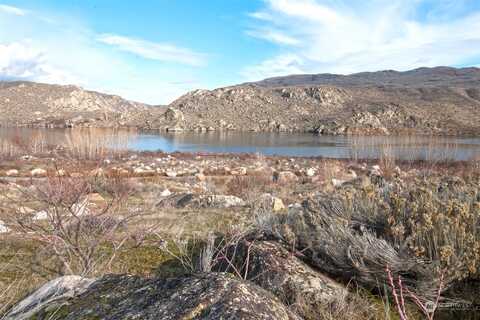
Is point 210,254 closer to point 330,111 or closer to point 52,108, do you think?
point 330,111

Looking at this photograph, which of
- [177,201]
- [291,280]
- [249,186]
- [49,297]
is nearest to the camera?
[49,297]

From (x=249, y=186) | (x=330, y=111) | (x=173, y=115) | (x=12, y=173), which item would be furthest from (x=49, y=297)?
(x=330, y=111)

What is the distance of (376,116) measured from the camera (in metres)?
94.2

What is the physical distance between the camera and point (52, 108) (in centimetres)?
12262

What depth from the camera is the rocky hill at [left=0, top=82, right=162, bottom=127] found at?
99.7 metres

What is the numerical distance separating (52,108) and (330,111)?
84132 mm

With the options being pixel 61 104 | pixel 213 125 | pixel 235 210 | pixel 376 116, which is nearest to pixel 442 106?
pixel 376 116

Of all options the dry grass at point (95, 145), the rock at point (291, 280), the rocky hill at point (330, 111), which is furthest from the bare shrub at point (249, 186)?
the rocky hill at point (330, 111)

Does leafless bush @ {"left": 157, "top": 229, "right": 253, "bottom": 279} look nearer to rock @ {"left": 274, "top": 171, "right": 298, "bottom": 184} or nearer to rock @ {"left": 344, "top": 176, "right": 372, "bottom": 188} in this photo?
rock @ {"left": 344, "top": 176, "right": 372, "bottom": 188}

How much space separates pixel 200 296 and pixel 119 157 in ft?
89.0

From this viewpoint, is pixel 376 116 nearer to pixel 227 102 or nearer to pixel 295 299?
pixel 227 102

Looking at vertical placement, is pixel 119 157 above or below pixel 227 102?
below

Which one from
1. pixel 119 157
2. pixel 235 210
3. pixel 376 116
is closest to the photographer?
pixel 235 210

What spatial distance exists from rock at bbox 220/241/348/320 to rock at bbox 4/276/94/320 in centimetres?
102
